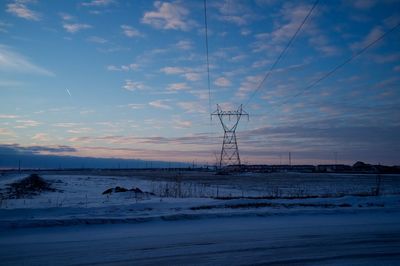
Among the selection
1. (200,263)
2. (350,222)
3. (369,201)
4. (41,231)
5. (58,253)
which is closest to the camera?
(200,263)

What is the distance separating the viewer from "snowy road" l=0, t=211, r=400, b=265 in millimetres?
7152

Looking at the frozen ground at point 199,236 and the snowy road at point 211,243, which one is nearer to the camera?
the snowy road at point 211,243

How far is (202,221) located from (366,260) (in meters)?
6.43

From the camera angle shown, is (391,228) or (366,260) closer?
(366,260)

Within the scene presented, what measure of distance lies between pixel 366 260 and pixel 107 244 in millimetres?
6063

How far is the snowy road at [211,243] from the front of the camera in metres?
7.15

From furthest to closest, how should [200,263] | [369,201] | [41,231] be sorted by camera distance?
[369,201], [41,231], [200,263]

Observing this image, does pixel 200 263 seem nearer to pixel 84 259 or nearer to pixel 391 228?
pixel 84 259

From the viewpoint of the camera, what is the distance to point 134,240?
912cm

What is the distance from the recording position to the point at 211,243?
8.72 meters

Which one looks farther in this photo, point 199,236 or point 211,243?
point 199,236

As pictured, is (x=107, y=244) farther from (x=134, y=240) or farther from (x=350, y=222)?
(x=350, y=222)

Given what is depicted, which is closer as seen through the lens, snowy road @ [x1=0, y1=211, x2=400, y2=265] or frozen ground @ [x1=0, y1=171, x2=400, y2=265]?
snowy road @ [x1=0, y1=211, x2=400, y2=265]

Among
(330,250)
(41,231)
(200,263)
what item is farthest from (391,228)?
(41,231)
